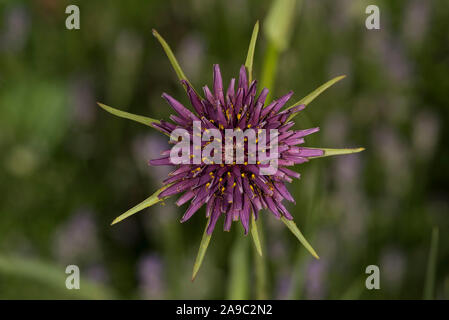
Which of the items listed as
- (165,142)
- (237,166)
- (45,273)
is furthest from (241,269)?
(165,142)

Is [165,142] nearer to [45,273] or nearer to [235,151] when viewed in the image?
[45,273]

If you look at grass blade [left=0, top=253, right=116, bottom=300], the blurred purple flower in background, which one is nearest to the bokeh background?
the blurred purple flower in background

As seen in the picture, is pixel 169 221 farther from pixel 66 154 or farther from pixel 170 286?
pixel 66 154

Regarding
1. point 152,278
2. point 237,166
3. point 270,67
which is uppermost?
point 270,67

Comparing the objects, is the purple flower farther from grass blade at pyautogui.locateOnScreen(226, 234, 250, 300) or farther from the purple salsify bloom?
grass blade at pyautogui.locateOnScreen(226, 234, 250, 300)

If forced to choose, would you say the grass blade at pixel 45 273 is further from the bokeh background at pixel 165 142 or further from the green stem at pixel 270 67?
the green stem at pixel 270 67

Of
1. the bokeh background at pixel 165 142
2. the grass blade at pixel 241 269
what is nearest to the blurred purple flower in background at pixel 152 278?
the bokeh background at pixel 165 142
